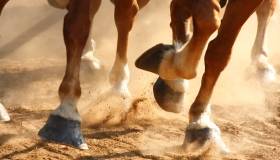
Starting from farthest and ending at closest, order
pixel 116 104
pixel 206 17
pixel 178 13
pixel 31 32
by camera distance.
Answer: pixel 31 32 < pixel 178 13 < pixel 116 104 < pixel 206 17

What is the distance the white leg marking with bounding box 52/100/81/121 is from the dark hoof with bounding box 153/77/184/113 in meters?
1.07

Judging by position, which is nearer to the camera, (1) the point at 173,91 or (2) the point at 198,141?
(2) the point at 198,141

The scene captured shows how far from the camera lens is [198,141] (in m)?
4.98

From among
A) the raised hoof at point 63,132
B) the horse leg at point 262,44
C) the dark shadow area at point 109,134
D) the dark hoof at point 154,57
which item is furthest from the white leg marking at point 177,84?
the horse leg at point 262,44

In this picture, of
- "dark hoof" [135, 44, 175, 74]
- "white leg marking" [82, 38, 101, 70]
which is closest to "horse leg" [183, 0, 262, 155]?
"dark hoof" [135, 44, 175, 74]

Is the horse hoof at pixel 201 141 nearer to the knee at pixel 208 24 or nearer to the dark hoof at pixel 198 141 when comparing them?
the dark hoof at pixel 198 141

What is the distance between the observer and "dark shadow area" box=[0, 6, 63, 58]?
26.4 ft

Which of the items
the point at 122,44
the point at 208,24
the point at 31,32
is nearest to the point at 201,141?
the point at 208,24

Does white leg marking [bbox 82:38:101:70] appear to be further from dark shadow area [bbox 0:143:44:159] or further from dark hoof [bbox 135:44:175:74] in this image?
dark shadow area [bbox 0:143:44:159]

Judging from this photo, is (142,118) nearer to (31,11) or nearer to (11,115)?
(11,115)

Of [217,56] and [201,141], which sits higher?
[217,56]

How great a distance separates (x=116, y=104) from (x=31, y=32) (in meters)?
3.43

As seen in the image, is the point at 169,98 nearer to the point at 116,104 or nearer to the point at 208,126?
the point at 116,104

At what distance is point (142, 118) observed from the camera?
5.83m
